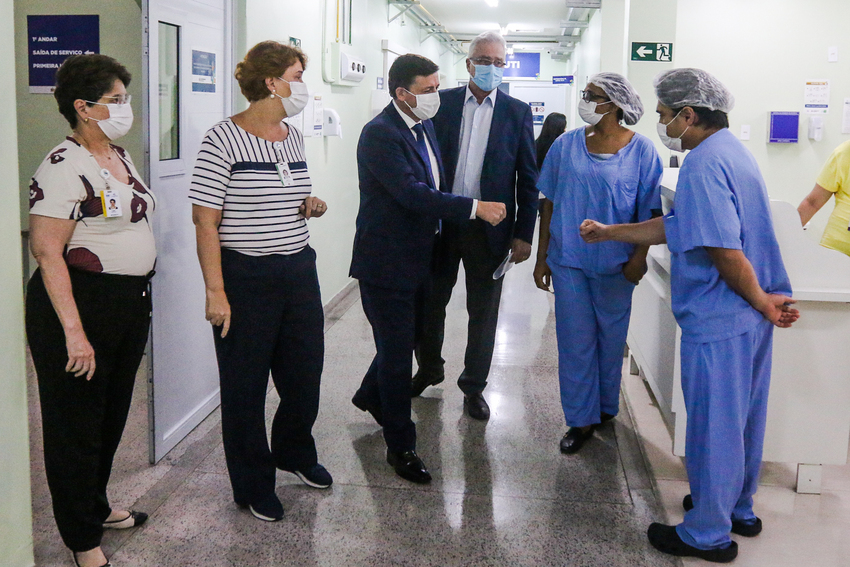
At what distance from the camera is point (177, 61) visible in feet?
8.79

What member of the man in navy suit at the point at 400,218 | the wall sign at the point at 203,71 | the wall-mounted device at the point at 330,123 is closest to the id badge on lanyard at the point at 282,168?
the man in navy suit at the point at 400,218

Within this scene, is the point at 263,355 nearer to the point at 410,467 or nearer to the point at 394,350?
the point at 394,350

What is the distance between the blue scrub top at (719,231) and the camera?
6.44 feet

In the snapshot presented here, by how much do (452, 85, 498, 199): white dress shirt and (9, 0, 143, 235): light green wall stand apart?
1.77 m

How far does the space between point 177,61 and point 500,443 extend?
6.14 feet

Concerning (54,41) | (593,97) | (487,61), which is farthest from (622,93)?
(54,41)

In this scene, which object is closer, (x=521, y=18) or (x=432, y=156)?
(x=432, y=156)

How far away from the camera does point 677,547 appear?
217 centimetres

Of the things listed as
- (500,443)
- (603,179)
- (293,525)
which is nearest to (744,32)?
(603,179)

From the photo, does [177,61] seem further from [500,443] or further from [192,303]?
[500,443]

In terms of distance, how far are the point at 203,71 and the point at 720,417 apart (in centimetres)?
220

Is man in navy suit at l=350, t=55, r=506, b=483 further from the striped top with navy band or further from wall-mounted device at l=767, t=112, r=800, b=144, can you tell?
wall-mounted device at l=767, t=112, r=800, b=144

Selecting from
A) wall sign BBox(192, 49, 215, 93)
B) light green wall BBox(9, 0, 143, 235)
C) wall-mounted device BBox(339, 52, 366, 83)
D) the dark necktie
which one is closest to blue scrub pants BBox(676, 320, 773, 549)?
the dark necktie

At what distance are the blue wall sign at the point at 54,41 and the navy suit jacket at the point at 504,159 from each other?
6.55ft
